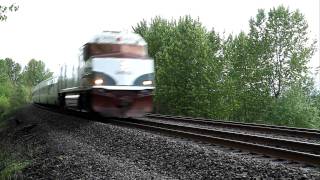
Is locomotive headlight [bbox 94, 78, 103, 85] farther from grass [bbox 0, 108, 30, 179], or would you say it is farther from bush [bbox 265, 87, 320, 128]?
bush [bbox 265, 87, 320, 128]

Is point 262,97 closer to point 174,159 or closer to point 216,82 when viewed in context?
point 216,82

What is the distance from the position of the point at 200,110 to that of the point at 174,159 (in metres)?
30.8

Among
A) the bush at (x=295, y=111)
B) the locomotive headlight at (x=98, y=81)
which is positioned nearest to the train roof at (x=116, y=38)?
the locomotive headlight at (x=98, y=81)

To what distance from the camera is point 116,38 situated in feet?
57.5

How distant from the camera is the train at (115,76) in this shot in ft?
53.9

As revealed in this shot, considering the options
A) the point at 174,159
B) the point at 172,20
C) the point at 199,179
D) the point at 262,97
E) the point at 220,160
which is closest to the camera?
the point at 199,179

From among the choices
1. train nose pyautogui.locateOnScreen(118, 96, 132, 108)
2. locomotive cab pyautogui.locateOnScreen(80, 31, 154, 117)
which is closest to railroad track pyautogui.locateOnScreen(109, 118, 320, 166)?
train nose pyautogui.locateOnScreen(118, 96, 132, 108)

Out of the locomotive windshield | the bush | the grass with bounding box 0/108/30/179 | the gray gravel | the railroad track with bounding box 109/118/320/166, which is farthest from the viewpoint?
A: the bush

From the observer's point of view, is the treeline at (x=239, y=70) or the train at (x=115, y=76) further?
the treeline at (x=239, y=70)

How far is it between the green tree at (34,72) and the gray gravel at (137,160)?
448 feet

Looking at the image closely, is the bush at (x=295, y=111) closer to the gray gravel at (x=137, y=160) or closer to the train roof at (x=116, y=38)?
the train roof at (x=116, y=38)

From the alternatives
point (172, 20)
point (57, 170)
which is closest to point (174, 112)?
point (172, 20)

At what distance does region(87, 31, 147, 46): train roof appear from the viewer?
17.3 metres

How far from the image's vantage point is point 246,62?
50.9 metres
